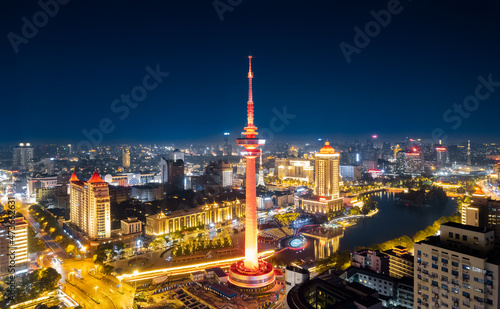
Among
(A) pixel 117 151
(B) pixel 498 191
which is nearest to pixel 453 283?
Result: (B) pixel 498 191

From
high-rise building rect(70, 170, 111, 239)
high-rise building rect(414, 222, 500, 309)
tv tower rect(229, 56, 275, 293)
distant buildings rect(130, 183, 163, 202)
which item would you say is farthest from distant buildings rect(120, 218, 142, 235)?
high-rise building rect(414, 222, 500, 309)

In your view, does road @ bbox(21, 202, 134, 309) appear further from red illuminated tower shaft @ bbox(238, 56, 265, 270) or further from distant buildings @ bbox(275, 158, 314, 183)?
distant buildings @ bbox(275, 158, 314, 183)

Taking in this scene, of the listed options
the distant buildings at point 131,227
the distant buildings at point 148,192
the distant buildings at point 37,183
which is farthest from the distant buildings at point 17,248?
the distant buildings at point 37,183

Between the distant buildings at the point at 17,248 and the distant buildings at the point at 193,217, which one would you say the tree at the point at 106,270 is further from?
the distant buildings at the point at 193,217

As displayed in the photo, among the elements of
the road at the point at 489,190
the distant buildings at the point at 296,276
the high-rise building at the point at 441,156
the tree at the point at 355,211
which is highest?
the high-rise building at the point at 441,156

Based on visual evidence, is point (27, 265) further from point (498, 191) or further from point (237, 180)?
point (498, 191)
